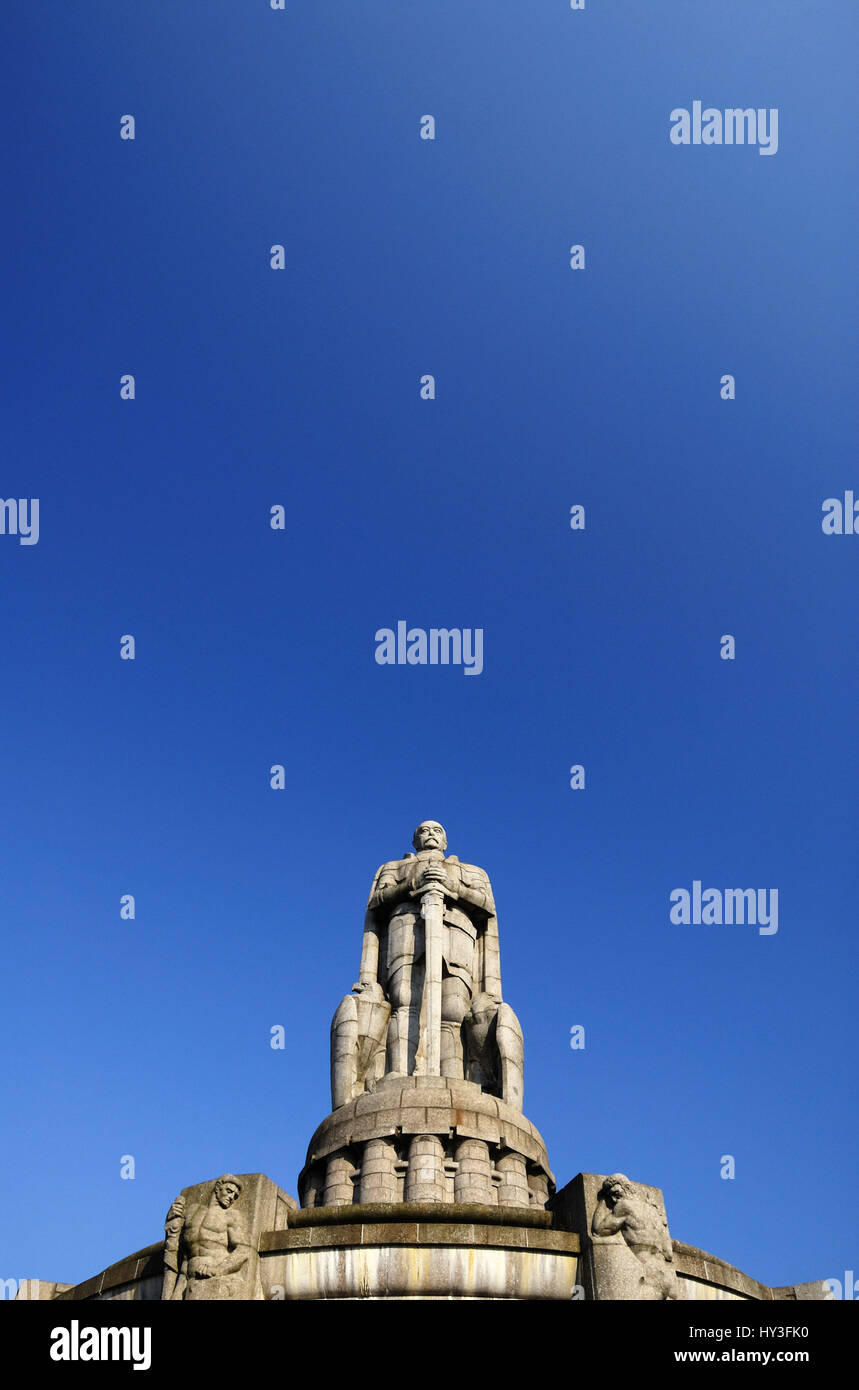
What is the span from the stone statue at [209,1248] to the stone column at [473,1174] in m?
4.98

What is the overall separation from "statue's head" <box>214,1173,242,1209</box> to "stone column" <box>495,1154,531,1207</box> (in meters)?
5.66

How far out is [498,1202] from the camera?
1644 centimetres

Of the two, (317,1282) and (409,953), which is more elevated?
(409,953)

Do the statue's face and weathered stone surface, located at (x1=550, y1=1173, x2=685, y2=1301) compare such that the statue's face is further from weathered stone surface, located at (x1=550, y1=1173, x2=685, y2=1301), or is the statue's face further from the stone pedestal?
weathered stone surface, located at (x1=550, y1=1173, x2=685, y2=1301)

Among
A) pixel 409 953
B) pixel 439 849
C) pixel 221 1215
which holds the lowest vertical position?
pixel 221 1215

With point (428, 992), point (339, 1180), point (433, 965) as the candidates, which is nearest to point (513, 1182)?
point (339, 1180)

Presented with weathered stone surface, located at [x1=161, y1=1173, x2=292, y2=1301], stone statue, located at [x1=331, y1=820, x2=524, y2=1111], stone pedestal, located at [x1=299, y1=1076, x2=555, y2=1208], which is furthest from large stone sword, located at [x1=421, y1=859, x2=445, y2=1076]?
weathered stone surface, located at [x1=161, y1=1173, x2=292, y2=1301]

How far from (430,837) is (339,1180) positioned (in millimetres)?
7671

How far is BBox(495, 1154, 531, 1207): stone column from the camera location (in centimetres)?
1659

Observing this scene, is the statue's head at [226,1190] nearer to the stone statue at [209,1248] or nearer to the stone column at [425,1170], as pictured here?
the stone statue at [209,1248]
